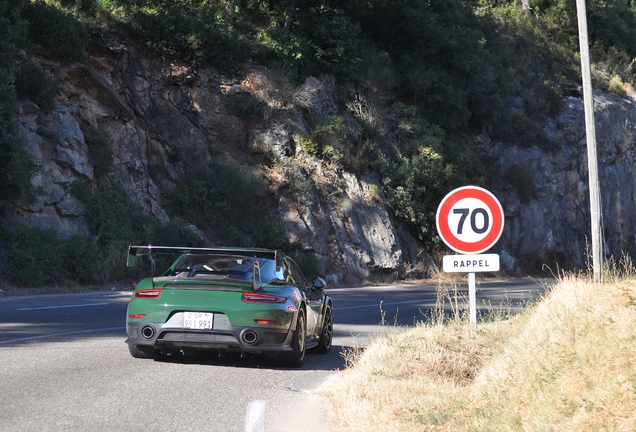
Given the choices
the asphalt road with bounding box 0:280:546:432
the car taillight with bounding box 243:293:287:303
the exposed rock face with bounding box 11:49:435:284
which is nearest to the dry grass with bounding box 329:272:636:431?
the asphalt road with bounding box 0:280:546:432

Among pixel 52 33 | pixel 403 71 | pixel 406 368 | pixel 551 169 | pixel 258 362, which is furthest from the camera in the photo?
pixel 551 169

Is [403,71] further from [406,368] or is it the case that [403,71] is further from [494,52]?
[406,368]

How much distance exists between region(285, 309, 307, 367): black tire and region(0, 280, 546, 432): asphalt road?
142 millimetres

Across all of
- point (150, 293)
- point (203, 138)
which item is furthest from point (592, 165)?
point (203, 138)

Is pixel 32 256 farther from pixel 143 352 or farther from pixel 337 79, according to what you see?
pixel 337 79

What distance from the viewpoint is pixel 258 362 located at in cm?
1001

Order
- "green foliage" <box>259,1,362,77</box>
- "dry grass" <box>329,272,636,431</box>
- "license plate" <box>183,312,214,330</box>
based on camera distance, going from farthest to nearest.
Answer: "green foliage" <box>259,1,362,77</box> → "license plate" <box>183,312,214,330</box> → "dry grass" <box>329,272,636,431</box>

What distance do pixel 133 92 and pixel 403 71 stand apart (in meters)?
14.0

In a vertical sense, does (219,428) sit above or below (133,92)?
below

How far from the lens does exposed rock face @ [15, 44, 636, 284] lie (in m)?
23.5

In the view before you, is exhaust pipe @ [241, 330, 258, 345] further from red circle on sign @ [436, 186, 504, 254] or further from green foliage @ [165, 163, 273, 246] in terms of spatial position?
green foliage @ [165, 163, 273, 246]

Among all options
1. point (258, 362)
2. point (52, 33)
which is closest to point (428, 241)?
point (52, 33)

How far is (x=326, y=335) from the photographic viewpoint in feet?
36.6

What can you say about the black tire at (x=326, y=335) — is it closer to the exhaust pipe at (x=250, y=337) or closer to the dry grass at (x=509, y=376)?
the dry grass at (x=509, y=376)
